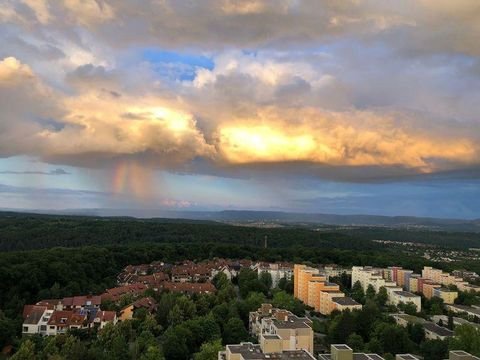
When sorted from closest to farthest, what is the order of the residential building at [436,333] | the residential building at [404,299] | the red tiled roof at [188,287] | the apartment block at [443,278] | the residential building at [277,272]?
the residential building at [436,333] → the residential building at [404,299] → the red tiled roof at [188,287] → the apartment block at [443,278] → the residential building at [277,272]

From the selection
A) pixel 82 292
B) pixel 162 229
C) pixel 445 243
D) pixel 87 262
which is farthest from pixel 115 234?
pixel 445 243

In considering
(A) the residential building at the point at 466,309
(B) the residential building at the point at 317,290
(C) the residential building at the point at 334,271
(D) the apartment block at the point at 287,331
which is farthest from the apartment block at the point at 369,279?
(D) the apartment block at the point at 287,331

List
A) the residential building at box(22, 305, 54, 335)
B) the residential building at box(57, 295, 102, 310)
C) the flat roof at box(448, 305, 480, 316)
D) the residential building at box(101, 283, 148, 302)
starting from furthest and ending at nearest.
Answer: the residential building at box(101, 283, 148, 302)
the flat roof at box(448, 305, 480, 316)
the residential building at box(57, 295, 102, 310)
the residential building at box(22, 305, 54, 335)

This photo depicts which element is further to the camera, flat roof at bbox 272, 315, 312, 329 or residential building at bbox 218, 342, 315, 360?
flat roof at bbox 272, 315, 312, 329

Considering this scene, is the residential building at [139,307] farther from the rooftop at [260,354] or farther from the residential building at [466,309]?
the residential building at [466,309]

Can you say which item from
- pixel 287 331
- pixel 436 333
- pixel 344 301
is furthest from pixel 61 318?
pixel 436 333

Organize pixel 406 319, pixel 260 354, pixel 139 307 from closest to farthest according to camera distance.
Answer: pixel 260 354 → pixel 406 319 → pixel 139 307

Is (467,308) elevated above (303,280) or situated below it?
below

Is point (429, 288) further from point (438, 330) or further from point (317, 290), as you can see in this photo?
point (438, 330)

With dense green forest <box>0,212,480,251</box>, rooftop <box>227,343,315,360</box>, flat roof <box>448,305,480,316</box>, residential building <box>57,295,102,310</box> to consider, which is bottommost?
flat roof <box>448,305,480,316</box>

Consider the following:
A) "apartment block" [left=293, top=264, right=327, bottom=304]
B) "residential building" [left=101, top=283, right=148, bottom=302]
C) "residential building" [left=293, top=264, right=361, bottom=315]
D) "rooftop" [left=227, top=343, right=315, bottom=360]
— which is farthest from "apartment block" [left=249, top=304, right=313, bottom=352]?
"apartment block" [left=293, top=264, right=327, bottom=304]

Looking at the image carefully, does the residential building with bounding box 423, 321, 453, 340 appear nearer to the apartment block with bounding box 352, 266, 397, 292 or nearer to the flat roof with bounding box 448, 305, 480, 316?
the flat roof with bounding box 448, 305, 480, 316

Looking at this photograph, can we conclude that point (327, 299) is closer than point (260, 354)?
No
